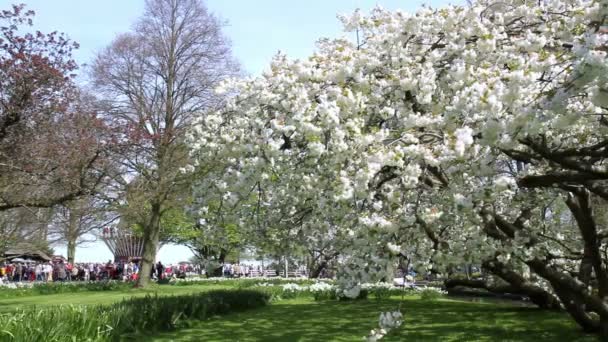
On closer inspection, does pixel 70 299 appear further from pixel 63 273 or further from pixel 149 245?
pixel 63 273

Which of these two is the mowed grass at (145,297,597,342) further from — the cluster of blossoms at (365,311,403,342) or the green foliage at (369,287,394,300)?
the cluster of blossoms at (365,311,403,342)

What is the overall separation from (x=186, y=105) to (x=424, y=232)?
55.8 ft

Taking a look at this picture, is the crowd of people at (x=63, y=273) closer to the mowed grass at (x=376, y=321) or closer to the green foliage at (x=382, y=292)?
the green foliage at (x=382, y=292)

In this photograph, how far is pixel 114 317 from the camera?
8.74 metres

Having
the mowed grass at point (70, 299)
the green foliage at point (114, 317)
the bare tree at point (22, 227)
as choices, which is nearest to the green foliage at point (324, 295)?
the green foliage at point (114, 317)


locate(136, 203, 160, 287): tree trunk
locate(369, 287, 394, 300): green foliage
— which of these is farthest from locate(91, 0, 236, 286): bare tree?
locate(369, 287, 394, 300): green foliage

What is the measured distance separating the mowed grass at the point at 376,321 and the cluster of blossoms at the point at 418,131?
173 centimetres

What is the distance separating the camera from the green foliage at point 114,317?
22.1 ft

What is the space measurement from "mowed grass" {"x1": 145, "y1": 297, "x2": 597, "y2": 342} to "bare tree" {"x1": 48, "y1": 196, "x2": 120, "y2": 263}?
4606mm

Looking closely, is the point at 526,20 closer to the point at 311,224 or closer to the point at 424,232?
the point at 424,232

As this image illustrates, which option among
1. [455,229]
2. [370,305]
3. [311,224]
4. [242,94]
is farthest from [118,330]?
[370,305]

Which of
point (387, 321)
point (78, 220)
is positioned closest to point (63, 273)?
point (78, 220)

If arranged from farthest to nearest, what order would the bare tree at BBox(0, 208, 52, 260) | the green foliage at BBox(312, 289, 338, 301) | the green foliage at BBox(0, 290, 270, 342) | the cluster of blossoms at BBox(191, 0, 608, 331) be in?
the bare tree at BBox(0, 208, 52, 260), the green foliage at BBox(312, 289, 338, 301), the green foliage at BBox(0, 290, 270, 342), the cluster of blossoms at BBox(191, 0, 608, 331)

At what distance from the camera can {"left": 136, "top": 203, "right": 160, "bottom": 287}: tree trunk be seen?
21.8 m
